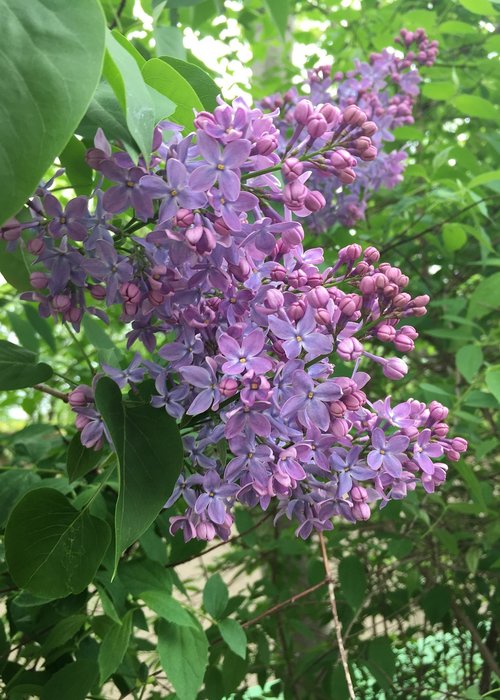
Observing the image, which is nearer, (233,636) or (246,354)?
(246,354)

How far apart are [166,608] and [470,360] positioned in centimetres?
53

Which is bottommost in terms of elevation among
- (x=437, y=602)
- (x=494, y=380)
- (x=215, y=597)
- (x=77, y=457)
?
(x=437, y=602)

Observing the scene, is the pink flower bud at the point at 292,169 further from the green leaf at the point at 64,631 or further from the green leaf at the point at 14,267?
the green leaf at the point at 64,631

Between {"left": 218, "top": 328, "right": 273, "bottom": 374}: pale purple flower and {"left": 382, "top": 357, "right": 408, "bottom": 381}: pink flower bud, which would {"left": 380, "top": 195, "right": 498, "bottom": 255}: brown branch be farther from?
{"left": 218, "top": 328, "right": 273, "bottom": 374}: pale purple flower

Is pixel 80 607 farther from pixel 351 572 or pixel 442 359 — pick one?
pixel 442 359

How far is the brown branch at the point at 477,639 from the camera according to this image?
111 cm

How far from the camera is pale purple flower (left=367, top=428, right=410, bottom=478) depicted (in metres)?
0.55

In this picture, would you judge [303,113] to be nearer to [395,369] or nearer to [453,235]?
[395,369]

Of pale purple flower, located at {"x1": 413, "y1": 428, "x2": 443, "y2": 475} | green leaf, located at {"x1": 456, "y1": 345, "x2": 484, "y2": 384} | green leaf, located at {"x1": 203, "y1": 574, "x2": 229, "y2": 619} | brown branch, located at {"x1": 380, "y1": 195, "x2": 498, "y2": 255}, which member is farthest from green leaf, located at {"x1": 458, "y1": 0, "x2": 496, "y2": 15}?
green leaf, located at {"x1": 203, "y1": 574, "x2": 229, "y2": 619}

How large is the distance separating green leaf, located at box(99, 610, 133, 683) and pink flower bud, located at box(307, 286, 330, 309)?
1.31 ft

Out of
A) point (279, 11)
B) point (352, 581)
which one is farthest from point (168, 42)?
point (352, 581)

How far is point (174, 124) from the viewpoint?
1.66ft

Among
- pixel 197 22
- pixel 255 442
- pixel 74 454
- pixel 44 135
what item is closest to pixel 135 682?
pixel 74 454

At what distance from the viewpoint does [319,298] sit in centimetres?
51
